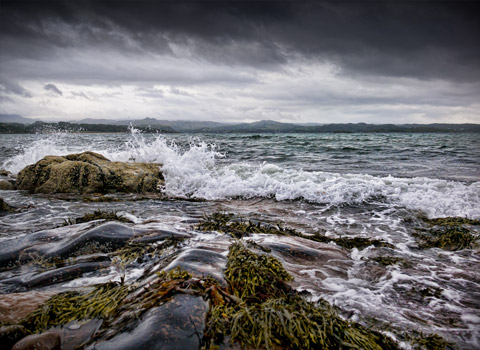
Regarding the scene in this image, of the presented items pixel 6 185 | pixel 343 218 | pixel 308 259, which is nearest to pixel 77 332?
pixel 308 259

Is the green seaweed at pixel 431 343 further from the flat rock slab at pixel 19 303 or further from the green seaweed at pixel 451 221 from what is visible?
the green seaweed at pixel 451 221

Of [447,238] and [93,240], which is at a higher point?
[93,240]

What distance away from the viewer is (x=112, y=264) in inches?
150

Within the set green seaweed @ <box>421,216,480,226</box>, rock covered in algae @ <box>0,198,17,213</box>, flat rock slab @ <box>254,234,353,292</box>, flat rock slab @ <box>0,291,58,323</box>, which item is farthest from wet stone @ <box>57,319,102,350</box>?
green seaweed @ <box>421,216,480,226</box>

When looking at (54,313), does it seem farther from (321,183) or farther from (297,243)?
(321,183)

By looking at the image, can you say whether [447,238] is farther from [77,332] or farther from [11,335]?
[11,335]

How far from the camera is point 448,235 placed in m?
5.39

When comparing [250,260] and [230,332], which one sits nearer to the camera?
[230,332]

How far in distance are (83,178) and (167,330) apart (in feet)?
Answer: 29.1

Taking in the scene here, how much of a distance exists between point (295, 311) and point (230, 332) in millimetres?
640

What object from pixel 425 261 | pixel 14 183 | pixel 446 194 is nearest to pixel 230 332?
pixel 425 261

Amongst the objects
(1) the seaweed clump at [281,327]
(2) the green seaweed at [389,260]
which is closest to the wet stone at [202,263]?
(1) the seaweed clump at [281,327]

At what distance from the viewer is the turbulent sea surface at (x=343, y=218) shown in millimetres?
3197

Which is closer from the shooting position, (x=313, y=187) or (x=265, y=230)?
(x=265, y=230)
